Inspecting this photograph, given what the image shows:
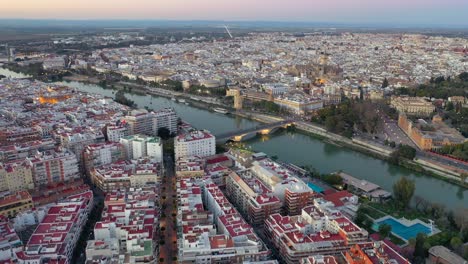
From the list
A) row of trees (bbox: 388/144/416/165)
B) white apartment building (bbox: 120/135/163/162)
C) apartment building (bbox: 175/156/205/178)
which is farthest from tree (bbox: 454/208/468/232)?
white apartment building (bbox: 120/135/163/162)

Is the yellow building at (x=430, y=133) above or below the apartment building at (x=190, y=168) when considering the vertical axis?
below

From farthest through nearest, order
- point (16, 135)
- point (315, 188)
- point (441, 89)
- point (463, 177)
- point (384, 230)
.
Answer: point (441, 89) → point (16, 135) → point (463, 177) → point (315, 188) → point (384, 230)

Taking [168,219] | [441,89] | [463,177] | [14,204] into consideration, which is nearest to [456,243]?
[463,177]

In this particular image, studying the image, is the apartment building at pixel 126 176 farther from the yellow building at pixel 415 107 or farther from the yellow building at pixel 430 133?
the yellow building at pixel 415 107

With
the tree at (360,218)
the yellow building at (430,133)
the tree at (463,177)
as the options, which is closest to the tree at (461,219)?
the tree at (360,218)

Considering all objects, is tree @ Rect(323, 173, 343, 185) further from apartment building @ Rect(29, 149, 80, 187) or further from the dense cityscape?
apartment building @ Rect(29, 149, 80, 187)

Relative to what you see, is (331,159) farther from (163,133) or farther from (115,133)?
(115,133)

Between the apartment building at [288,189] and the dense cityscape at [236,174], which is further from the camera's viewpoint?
the apartment building at [288,189]
